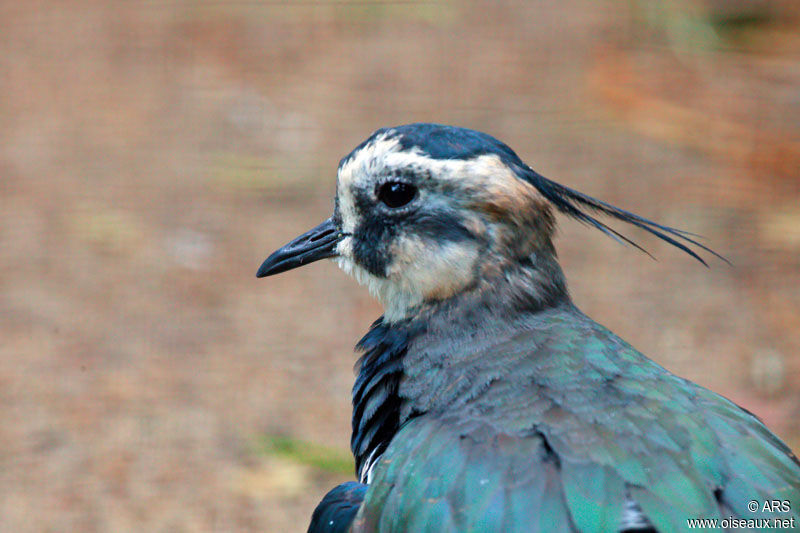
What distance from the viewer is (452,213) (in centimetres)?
321

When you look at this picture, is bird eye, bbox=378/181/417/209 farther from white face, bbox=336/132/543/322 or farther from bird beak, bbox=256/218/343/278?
bird beak, bbox=256/218/343/278

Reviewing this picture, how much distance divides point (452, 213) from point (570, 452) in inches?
34.5

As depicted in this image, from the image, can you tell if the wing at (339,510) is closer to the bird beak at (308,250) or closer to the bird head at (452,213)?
the bird head at (452,213)

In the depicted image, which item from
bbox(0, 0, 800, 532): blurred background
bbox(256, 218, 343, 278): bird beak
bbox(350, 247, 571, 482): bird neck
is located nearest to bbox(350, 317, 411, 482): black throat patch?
bbox(350, 247, 571, 482): bird neck

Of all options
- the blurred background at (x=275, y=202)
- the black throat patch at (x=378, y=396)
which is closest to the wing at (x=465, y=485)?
the black throat patch at (x=378, y=396)

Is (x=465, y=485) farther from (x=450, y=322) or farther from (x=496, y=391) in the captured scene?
(x=450, y=322)

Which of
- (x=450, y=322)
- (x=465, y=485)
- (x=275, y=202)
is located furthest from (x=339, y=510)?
(x=275, y=202)

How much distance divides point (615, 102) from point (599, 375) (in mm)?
4806

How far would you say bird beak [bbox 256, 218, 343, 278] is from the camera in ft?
11.5

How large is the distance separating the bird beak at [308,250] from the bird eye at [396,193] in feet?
A: 0.85

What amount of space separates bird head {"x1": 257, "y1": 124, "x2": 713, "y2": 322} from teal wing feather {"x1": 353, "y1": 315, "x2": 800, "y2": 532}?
0.28m

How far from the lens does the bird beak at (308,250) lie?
3.50m

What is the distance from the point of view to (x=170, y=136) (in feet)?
23.1

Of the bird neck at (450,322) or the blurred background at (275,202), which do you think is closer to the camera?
the bird neck at (450,322)
